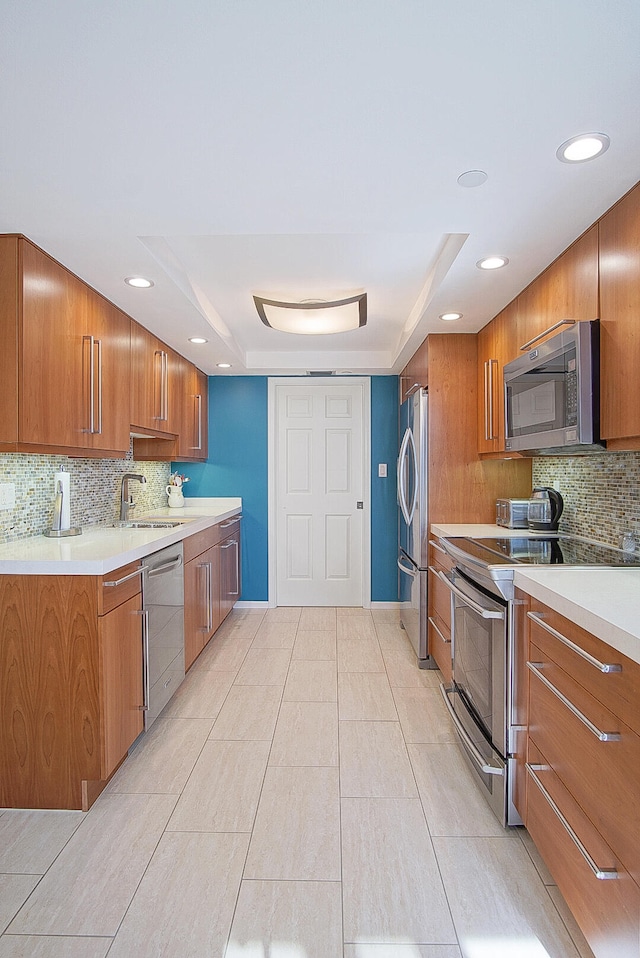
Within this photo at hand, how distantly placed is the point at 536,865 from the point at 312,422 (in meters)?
3.78

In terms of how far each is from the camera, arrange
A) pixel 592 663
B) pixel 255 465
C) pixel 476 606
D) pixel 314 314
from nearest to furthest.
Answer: pixel 592 663 → pixel 476 606 → pixel 314 314 → pixel 255 465

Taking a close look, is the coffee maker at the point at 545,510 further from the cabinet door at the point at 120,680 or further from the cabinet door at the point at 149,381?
the cabinet door at the point at 149,381

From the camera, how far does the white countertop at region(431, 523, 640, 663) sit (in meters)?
1.18

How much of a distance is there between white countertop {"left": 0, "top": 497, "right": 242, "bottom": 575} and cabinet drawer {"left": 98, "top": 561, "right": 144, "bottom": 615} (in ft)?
0.11

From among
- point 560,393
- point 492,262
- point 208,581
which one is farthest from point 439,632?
point 492,262

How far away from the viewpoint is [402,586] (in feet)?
14.6

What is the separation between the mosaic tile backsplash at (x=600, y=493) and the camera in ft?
7.69

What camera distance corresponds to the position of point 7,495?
8.00ft

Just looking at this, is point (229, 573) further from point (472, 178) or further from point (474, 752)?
point (472, 178)

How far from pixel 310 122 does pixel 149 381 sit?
221 cm

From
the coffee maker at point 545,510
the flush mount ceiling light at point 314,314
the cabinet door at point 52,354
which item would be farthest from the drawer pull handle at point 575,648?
the flush mount ceiling light at point 314,314

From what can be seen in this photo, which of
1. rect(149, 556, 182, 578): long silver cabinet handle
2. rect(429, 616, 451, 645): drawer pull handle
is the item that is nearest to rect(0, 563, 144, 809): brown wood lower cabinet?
rect(149, 556, 182, 578): long silver cabinet handle

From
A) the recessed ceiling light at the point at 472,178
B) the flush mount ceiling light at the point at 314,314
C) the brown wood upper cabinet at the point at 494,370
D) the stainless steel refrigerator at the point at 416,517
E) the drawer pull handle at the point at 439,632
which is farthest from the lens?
the stainless steel refrigerator at the point at 416,517

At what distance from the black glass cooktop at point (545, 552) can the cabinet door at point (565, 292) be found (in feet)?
2.94
